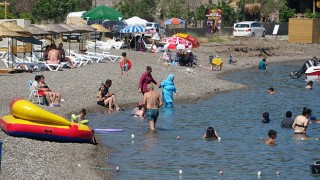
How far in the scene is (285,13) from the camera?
72.4 metres

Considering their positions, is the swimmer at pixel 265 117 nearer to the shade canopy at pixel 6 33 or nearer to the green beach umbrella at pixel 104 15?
the shade canopy at pixel 6 33

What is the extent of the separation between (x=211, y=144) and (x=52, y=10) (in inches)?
1620

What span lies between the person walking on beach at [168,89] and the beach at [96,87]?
4.18 feet

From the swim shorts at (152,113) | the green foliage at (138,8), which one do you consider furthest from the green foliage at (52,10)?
the swim shorts at (152,113)

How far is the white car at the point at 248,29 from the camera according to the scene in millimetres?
63281

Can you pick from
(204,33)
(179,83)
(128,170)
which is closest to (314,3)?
(204,33)

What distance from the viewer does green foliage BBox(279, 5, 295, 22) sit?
7231cm

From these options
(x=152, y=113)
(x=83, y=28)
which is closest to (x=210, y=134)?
(x=152, y=113)

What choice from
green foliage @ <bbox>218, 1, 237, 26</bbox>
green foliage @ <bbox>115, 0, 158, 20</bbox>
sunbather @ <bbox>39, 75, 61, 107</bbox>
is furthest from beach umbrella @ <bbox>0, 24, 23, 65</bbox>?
green foliage @ <bbox>218, 1, 237, 26</bbox>

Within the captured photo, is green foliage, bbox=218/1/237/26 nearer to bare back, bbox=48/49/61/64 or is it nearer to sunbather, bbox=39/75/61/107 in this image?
bare back, bbox=48/49/61/64

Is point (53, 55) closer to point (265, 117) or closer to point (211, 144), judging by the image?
point (265, 117)

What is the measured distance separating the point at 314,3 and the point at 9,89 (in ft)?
155

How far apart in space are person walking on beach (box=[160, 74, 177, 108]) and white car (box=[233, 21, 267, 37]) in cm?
3377

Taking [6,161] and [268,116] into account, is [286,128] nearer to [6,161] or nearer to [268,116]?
[268,116]
